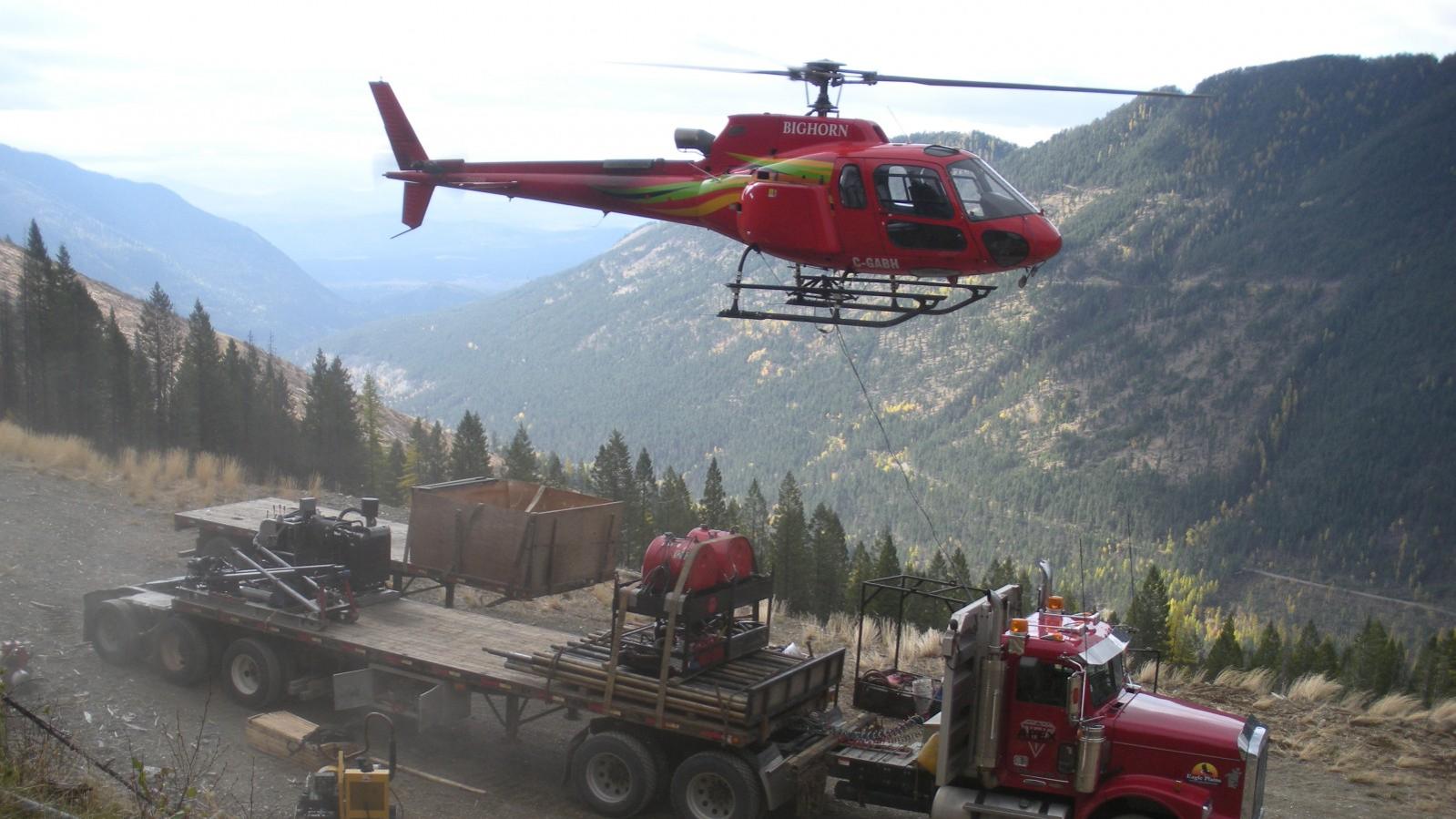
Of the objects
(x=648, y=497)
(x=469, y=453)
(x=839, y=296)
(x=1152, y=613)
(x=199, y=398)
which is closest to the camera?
(x=839, y=296)

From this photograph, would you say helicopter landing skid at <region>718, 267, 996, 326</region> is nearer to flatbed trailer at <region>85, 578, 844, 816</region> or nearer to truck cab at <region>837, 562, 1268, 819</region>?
flatbed trailer at <region>85, 578, 844, 816</region>

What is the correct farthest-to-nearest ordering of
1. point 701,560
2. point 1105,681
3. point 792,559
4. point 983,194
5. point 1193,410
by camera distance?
point 1193,410 < point 792,559 < point 983,194 < point 701,560 < point 1105,681

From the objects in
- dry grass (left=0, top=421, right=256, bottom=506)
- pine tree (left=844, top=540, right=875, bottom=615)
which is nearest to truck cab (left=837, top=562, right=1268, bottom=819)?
dry grass (left=0, top=421, right=256, bottom=506)

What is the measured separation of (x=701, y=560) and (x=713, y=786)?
2.05 m

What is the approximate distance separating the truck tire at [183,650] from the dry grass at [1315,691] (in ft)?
45.0

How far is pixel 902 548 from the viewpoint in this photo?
129 m

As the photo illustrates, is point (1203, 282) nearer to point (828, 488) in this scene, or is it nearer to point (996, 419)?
point (996, 419)

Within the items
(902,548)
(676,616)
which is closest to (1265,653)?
(676,616)

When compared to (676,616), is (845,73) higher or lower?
higher

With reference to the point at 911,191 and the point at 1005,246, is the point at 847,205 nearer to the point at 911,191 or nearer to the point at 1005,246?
the point at 911,191

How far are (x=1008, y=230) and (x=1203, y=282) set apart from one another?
634ft

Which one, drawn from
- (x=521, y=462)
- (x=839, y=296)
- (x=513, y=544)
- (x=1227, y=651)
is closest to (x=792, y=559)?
(x=1227, y=651)

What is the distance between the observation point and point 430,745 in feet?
39.2

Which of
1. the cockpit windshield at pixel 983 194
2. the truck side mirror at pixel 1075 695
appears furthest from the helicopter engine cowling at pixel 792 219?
the truck side mirror at pixel 1075 695
